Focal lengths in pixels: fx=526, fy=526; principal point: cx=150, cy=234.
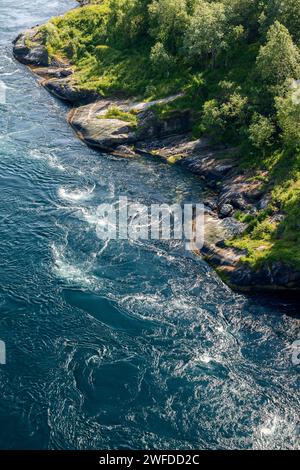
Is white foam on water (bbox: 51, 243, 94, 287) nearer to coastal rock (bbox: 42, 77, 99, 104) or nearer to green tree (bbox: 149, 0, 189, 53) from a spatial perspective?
coastal rock (bbox: 42, 77, 99, 104)

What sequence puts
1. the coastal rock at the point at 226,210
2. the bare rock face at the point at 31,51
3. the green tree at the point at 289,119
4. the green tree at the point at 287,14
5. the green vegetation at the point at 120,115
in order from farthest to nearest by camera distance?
1. the bare rock face at the point at 31,51
2. the green vegetation at the point at 120,115
3. the green tree at the point at 287,14
4. the coastal rock at the point at 226,210
5. the green tree at the point at 289,119

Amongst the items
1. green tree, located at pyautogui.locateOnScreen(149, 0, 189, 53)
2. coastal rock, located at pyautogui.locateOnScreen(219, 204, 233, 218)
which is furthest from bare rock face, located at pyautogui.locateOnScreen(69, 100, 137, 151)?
coastal rock, located at pyautogui.locateOnScreen(219, 204, 233, 218)

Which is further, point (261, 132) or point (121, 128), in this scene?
point (121, 128)

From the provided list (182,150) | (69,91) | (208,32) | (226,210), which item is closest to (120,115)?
(182,150)

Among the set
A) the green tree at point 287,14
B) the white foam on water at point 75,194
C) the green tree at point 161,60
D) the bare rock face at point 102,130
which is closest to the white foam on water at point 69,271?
the white foam on water at point 75,194

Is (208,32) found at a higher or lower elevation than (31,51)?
higher

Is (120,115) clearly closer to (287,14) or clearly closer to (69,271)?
(287,14)

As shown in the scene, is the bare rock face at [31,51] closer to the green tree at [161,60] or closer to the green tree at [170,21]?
the green tree at [170,21]
